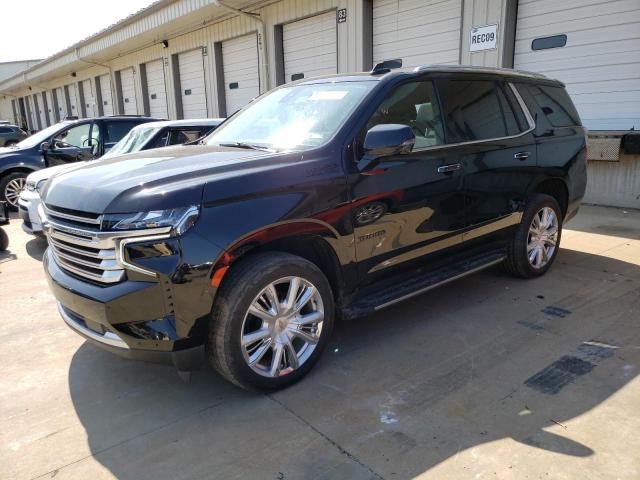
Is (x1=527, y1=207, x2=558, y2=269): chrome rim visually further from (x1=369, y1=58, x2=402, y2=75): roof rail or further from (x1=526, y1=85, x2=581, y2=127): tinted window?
(x1=369, y1=58, x2=402, y2=75): roof rail

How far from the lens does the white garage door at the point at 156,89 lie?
19.9 m

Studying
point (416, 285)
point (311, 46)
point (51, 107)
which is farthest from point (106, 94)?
point (416, 285)

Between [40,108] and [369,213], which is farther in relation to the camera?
[40,108]

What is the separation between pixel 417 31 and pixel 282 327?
9.15 meters

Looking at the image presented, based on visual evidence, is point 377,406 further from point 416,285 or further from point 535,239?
point 535,239

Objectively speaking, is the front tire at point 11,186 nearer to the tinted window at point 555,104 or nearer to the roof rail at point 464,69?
the roof rail at point 464,69

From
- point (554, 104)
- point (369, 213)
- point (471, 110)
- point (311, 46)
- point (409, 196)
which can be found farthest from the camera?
point (311, 46)

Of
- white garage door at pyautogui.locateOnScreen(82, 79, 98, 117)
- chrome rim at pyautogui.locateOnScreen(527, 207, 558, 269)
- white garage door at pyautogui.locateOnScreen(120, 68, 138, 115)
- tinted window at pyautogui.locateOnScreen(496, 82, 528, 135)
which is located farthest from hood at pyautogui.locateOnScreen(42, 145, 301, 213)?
white garage door at pyautogui.locateOnScreen(82, 79, 98, 117)

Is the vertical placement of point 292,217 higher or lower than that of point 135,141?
lower

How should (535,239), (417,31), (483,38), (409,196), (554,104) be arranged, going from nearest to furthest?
(409,196), (535,239), (554,104), (483,38), (417,31)

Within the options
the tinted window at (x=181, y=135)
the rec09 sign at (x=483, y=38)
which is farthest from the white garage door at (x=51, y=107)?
the rec09 sign at (x=483, y=38)

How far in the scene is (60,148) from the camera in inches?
378

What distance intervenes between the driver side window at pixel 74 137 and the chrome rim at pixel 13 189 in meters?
0.92

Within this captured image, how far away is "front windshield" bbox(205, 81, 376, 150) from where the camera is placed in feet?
11.3
